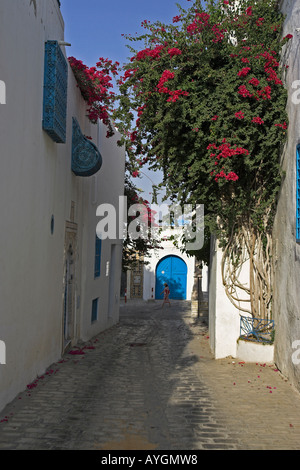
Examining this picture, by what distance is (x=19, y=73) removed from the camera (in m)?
5.87

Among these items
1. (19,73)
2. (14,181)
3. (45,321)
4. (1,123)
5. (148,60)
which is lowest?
(45,321)

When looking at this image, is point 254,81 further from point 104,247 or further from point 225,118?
point 104,247

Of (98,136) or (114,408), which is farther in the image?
(98,136)

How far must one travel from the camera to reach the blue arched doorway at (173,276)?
30984 mm

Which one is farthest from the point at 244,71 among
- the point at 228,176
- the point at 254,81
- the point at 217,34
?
the point at 228,176

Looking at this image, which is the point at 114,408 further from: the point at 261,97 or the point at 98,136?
the point at 98,136

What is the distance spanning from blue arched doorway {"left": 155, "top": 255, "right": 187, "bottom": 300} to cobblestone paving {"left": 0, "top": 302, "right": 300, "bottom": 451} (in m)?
21.0

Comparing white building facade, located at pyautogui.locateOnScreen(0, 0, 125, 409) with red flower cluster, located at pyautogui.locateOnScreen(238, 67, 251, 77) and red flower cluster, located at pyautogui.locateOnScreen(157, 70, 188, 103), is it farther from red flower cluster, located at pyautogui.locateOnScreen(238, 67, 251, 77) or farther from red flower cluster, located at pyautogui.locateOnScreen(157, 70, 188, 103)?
red flower cluster, located at pyautogui.locateOnScreen(238, 67, 251, 77)

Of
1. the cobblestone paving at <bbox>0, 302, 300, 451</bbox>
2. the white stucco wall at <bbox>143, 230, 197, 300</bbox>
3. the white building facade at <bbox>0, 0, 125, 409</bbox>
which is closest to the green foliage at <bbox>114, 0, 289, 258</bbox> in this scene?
the white building facade at <bbox>0, 0, 125, 409</bbox>

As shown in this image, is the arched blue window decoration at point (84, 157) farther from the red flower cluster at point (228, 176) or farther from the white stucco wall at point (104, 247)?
the red flower cluster at point (228, 176)

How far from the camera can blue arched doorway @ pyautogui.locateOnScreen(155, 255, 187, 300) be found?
102 feet

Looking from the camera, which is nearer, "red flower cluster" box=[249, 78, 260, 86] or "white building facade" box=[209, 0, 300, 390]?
"white building facade" box=[209, 0, 300, 390]

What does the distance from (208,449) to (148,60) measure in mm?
6736
